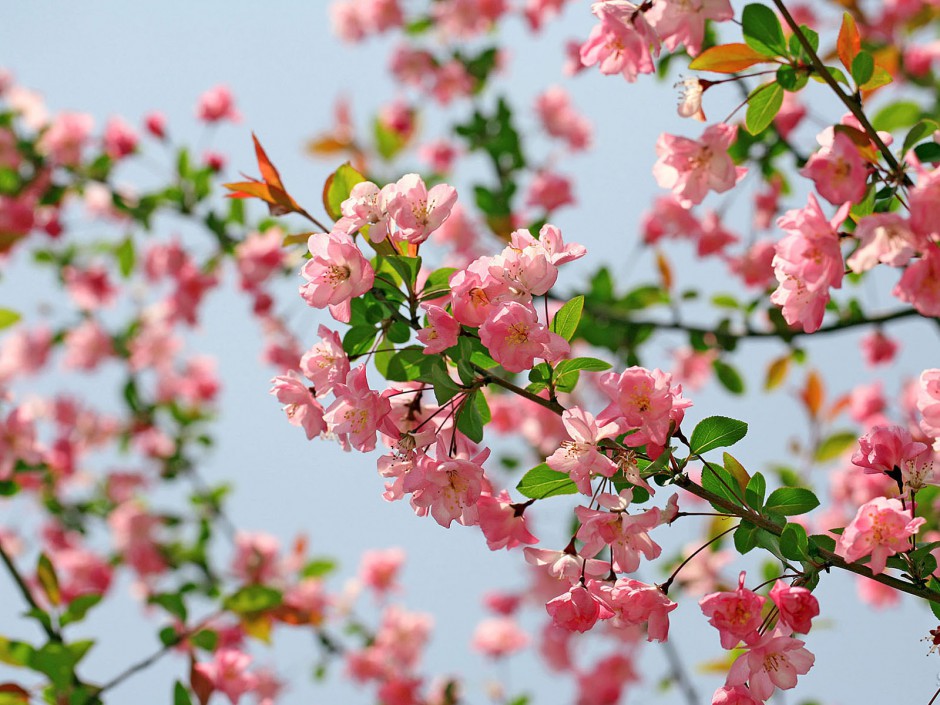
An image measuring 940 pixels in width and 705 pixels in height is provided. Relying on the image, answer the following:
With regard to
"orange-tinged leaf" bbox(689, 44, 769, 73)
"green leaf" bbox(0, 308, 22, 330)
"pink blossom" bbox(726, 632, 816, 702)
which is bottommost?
"pink blossom" bbox(726, 632, 816, 702)

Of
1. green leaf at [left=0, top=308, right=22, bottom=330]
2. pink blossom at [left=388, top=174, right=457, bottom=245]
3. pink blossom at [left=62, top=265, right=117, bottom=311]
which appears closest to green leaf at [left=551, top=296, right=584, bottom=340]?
pink blossom at [left=388, top=174, right=457, bottom=245]

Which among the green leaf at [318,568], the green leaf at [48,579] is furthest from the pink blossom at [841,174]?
the green leaf at [318,568]

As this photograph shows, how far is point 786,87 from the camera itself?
1169 mm

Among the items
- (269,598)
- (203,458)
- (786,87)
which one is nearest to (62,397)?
(203,458)

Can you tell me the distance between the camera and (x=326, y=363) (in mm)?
1154

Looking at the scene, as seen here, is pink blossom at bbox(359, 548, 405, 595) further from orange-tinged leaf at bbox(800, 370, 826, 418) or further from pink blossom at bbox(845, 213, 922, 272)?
pink blossom at bbox(845, 213, 922, 272)

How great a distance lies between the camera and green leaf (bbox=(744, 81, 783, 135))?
1204 millimetres

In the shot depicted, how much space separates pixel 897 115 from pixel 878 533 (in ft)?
4.10

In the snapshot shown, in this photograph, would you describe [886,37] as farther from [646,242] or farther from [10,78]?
[10,78]

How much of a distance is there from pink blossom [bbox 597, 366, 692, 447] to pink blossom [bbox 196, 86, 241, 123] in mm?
2891

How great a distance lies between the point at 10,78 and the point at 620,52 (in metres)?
3.39

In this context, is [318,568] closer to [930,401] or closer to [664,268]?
[664,268]

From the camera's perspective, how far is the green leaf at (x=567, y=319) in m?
1.11

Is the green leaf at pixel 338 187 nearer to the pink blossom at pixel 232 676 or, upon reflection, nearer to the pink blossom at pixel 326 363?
the pink blossom at pixel 326 363
